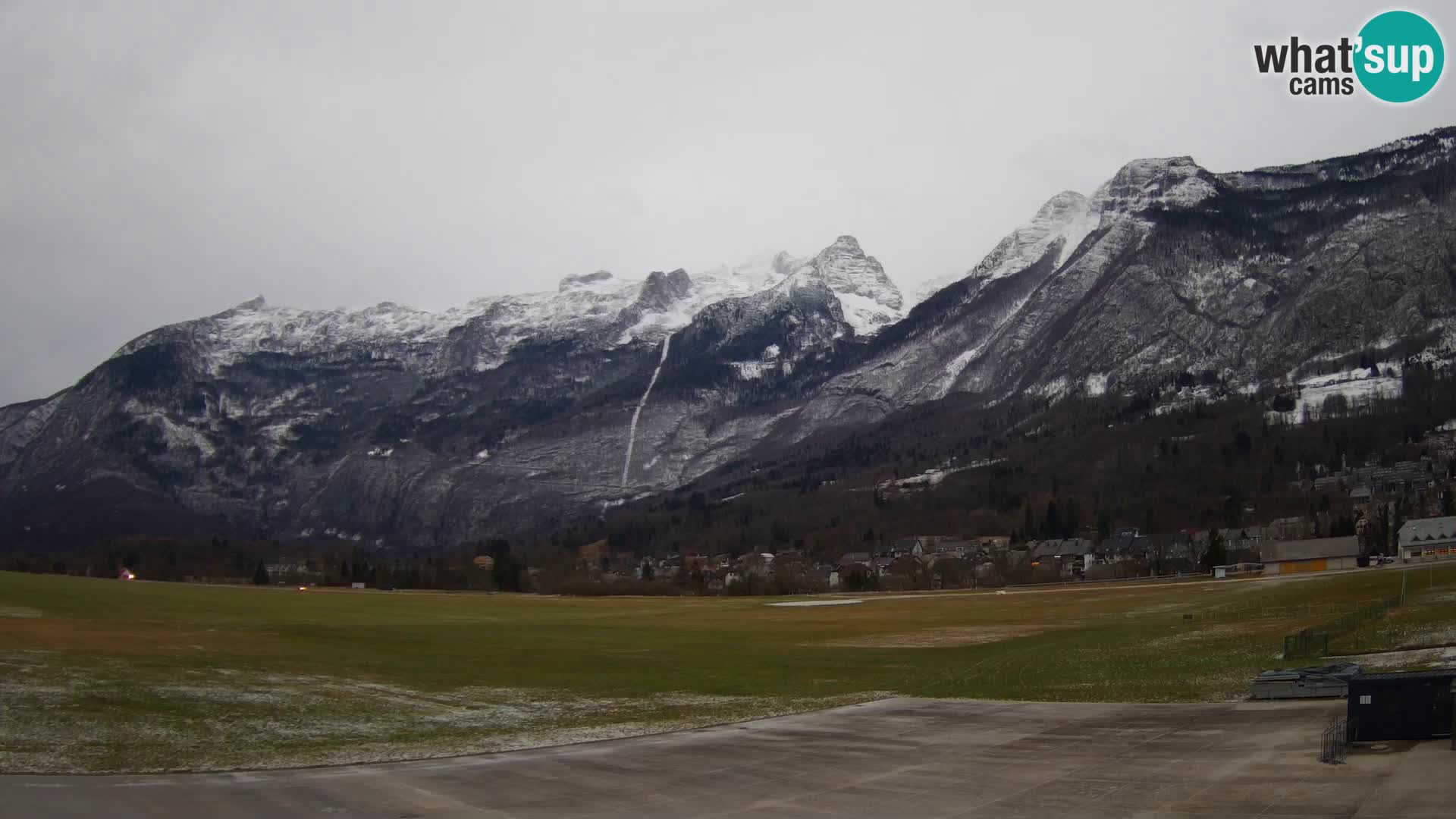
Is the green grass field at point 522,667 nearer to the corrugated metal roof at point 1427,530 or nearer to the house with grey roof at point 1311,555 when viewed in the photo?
the corrugated metal roof at point 1427,530

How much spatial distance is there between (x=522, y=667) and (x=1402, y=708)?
45.2 meters

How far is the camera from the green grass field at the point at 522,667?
35250 millimetres

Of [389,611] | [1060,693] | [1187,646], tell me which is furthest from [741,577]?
[1060,693]

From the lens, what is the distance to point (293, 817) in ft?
79.5

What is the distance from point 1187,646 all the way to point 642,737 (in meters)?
33.0

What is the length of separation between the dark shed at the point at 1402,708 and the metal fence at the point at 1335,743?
0.26m

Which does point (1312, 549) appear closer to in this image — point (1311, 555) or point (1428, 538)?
point (1311, 555)

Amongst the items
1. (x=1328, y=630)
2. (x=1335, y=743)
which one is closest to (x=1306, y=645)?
(x=1328, y=630)

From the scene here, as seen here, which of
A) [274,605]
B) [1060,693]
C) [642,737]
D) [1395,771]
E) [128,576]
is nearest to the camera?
[1395,771]

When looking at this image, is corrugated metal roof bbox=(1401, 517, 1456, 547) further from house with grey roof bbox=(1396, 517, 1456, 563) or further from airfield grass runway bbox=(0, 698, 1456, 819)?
airfield grass runway bbox=(0, 698, 1456, 819)

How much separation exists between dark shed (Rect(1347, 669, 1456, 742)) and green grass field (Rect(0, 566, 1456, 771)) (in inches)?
433

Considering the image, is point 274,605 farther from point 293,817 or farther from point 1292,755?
point 1292,755

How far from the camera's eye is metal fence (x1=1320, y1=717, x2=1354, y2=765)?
2534 cm

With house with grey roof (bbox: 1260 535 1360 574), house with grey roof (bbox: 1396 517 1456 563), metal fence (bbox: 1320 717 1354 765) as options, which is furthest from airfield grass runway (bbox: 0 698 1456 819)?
house with grey roof (bbox: 1260 535 1360 574)
